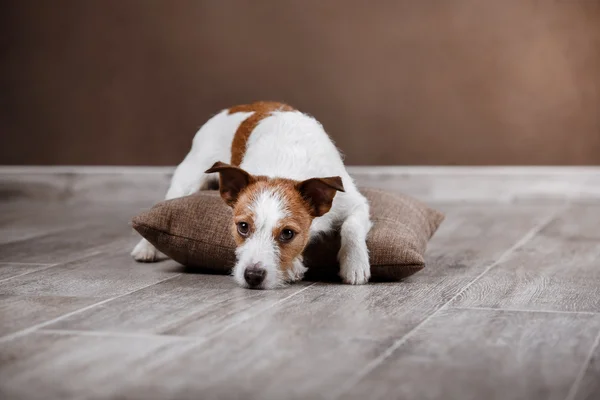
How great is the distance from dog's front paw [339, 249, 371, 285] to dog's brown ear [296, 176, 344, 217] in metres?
0.16

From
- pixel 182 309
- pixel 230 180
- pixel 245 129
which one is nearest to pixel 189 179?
pixel 245 129

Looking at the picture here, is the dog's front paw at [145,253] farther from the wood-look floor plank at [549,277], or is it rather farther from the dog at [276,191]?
the wood-look floor plank at [549,277]

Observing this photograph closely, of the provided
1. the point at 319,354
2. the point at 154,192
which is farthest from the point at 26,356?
the point at 154,192

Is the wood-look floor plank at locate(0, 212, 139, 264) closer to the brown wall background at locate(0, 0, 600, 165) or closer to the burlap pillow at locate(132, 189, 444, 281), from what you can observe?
the burlap pillow at locate(132, 189, 444, 281)

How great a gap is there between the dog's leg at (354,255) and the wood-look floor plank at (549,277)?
31cm

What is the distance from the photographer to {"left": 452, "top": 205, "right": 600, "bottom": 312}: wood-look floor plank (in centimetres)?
232

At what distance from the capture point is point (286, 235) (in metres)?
2.42

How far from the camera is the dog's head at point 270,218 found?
2.39 metres

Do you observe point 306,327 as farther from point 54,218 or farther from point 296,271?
point 54,218

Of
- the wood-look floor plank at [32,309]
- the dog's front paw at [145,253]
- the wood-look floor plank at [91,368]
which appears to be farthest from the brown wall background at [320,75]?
the wood-look floor plank at [91,368]

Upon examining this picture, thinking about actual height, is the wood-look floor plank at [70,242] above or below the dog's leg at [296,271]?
below

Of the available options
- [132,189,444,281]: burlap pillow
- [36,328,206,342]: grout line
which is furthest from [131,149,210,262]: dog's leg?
[36,328,206,342]: grout line

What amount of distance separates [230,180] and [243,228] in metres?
0.17

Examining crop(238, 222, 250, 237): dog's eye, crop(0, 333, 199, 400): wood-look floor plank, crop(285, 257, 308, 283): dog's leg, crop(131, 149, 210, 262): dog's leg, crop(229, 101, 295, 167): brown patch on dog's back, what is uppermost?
crop(229, 101, 295, 167): brown patch on dog's back
